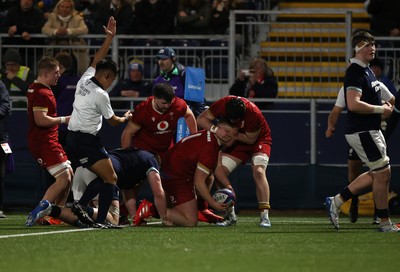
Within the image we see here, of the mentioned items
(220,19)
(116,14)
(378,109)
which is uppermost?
(116,14)

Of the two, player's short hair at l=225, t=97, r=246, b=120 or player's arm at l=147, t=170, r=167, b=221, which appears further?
player's arm at l=147, t=170, r=167, b=221

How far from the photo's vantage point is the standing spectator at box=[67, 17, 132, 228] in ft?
41.8

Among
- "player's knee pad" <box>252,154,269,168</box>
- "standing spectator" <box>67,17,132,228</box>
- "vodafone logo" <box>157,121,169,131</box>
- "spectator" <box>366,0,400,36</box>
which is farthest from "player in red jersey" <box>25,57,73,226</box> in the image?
"spectator" <box>366,0,400,36</box>

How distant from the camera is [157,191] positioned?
13.4m

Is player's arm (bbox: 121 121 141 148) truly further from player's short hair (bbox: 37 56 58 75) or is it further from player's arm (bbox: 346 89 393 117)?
player's arm (bbox: 346 89 393 117)

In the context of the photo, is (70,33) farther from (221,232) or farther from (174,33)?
(221,232)

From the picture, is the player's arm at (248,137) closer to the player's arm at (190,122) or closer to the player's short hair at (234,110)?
the player's short hair at (234,110)

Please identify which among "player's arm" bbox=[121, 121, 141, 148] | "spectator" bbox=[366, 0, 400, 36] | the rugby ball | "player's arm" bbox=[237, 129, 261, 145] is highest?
"spectator" bbox=[366, 0, 400, 36]

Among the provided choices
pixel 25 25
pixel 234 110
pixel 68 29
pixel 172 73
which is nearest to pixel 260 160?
pixel 234 110

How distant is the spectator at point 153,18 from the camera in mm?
20266

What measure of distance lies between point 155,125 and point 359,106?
11.6 feet

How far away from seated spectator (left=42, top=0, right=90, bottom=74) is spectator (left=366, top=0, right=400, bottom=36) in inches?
202

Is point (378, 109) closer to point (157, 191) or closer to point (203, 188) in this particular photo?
point (203, 188)

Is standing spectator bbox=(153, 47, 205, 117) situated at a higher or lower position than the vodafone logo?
higher
